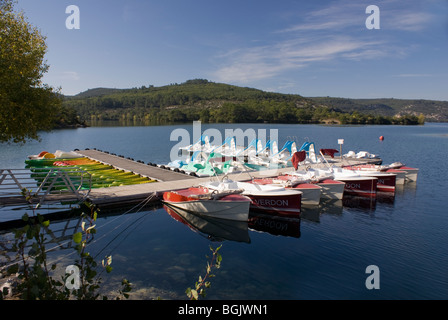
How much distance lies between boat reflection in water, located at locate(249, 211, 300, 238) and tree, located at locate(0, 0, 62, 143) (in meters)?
12.6

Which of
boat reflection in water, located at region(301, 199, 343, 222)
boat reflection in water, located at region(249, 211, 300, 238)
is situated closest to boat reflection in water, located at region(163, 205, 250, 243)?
boat reflection in water, located at region(249, 211, 300, 238)

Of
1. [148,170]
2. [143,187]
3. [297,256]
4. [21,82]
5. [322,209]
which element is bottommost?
[297,256]

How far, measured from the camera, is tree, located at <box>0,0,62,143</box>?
13.8 meters

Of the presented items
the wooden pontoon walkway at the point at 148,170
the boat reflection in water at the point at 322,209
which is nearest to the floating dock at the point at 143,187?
the wooden pontoon walkway at the point at 148,170

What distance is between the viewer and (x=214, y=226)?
15.9 metres

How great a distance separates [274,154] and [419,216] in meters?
16.7

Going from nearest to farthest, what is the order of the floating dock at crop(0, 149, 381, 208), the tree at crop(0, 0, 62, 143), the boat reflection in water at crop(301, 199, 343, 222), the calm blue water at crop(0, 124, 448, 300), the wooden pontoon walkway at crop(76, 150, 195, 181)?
the calm blue water at crop(0, 124, 448, 300)
the tree at crop(0, 0, 62, 143)
the floating dock at crop(0, 149, 381, 208)
the boat reflection in water at crop(301, 199, 343, 222)
the wooden pontoon walkway at crop(76, 150, 195, 181)

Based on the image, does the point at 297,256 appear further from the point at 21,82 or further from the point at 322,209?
the point at 21,82

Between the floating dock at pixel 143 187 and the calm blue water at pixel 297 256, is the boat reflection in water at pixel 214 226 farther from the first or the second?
the floating dock at pixel 143 187

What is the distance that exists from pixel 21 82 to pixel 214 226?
1200 cm

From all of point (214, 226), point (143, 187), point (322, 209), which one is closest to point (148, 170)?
point (143, 187)

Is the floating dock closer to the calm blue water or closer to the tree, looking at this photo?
the calm blue water

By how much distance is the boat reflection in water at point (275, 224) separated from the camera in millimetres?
15320

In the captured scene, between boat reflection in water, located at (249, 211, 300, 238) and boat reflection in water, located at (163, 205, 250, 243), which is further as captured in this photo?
boat reflection in water, located at (249, 211, 300, 238)
